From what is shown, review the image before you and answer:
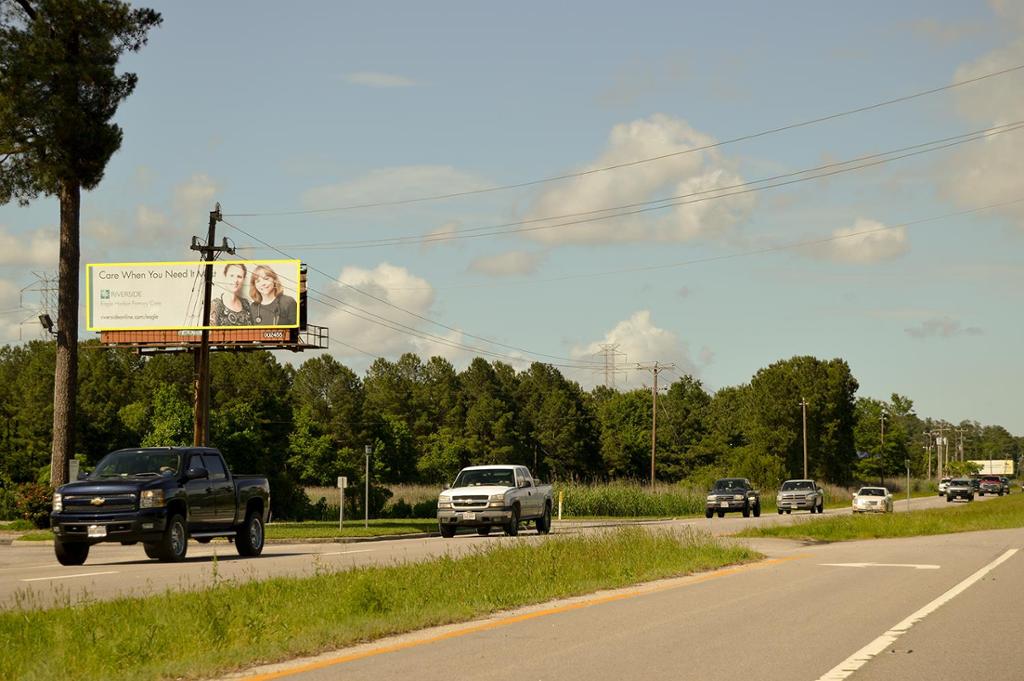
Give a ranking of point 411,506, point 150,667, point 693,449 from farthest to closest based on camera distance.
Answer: point 693,449 → point 411,506 → point 150,667

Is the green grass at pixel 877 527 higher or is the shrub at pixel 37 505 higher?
the shrub at pixel 37 505

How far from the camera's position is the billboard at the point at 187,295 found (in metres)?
66.6

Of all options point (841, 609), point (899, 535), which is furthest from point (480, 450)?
point (841, 609)

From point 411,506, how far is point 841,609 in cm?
4942

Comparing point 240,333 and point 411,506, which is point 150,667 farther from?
point 240,333

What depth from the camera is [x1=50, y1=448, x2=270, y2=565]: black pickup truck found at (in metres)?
23.2

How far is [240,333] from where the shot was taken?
66.9 m

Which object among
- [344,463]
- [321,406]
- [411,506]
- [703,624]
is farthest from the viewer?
[321,406]

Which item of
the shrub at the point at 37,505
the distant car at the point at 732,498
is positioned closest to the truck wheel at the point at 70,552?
the shrub at the point at 37,505

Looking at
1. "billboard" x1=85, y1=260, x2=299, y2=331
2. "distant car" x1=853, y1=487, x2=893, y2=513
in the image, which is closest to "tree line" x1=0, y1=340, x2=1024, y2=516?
"billboard" x1=85, y1=260, x2=299, y2=331

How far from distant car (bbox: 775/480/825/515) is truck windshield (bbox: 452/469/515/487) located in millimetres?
30339

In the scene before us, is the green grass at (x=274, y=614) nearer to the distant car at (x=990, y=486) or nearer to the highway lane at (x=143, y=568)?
the highway lane at (x=143, y=568)

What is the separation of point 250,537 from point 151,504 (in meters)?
3.48

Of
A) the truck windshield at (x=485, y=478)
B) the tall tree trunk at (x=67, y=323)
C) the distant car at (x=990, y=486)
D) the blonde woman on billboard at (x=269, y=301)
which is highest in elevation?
the blonde woman on billboard at (x=269, y=301)
